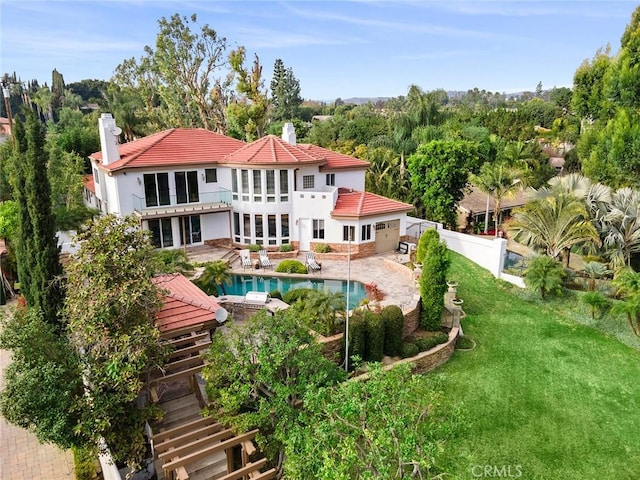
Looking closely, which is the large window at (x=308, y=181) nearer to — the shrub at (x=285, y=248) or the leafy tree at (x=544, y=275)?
the shrub at (x=285, y=248)

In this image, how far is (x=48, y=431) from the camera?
8750 mm

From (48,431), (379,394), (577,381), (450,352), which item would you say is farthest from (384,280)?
(48,431)

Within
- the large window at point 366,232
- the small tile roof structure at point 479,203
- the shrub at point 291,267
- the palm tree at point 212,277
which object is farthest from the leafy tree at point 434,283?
the small tile roof structure at point 479,203

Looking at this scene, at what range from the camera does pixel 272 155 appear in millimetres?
25828

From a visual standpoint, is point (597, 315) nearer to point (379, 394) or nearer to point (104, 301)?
point (379, 394)

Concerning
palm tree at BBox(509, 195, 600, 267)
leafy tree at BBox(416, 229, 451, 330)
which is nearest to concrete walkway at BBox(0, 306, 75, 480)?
leafy tree at BBox(416, 229, 451, 330)

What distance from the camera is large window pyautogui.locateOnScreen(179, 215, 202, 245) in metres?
26.0

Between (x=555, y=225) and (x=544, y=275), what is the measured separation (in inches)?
138

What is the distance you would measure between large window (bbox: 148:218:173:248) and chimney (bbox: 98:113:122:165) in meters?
4.30

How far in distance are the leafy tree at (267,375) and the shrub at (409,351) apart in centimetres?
532

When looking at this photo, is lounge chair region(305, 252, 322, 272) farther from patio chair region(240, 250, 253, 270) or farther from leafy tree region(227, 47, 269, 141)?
leafy tree region(227, 47, 269, 141)

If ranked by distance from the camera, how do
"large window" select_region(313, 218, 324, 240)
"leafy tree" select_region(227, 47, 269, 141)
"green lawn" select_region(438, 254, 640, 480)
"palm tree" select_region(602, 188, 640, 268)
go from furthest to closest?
"leafy tree" select_region(227, 47, 269, 141) → "large window" select_region(313, 218, 324, 240) → "palm tree" select_region(602, 188, 640, 268) → "green lawn" select_region(438, 254, 640, 480)

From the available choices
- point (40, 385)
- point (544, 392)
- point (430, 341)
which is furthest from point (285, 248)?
point (40, 385)

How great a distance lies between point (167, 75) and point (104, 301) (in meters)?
43.0
